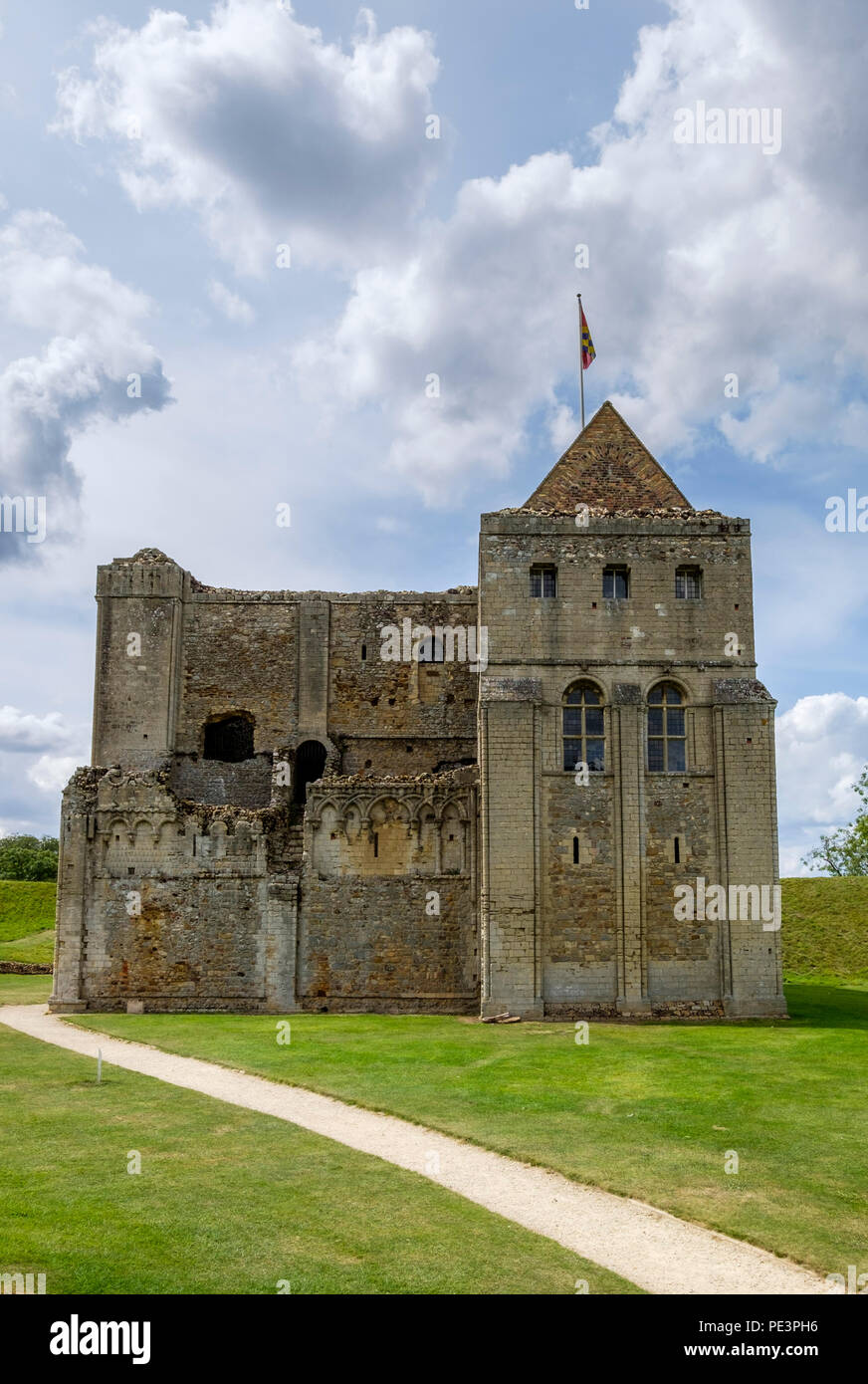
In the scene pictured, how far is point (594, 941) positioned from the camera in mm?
28422

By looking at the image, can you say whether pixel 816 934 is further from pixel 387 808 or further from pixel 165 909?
pixel 165 909

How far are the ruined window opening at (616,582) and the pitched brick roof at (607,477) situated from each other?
8.14 ft

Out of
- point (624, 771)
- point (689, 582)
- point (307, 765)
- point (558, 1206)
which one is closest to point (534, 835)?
point (624, 771)

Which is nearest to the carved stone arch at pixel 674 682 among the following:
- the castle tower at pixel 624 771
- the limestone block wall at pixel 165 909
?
the castle tower at pixel 624 771

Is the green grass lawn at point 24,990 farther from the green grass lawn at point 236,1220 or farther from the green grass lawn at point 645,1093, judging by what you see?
the green grass lawn at point 236,1220

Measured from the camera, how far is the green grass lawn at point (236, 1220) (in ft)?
31.4

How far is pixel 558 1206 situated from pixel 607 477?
2460cm

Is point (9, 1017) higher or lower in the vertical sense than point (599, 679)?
lower

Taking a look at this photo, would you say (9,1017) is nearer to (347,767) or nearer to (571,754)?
(347,767)

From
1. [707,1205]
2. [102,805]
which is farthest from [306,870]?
[707,1205]

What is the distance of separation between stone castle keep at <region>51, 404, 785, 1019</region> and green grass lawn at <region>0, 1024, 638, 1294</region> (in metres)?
14.1

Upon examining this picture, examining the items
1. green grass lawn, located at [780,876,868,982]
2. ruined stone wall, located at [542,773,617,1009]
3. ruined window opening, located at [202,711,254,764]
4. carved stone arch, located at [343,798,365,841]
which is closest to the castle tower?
ruined stone wall, located at [542,773,617,1009]

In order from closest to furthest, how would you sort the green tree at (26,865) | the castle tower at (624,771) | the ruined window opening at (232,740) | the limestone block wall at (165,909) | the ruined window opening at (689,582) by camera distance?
the castle tower at (624,771) → the ruined window opening at (689,582) → the limestone block wall at (165,909) → the ruined window opening at (232,740) → the green tree at (26,865)
